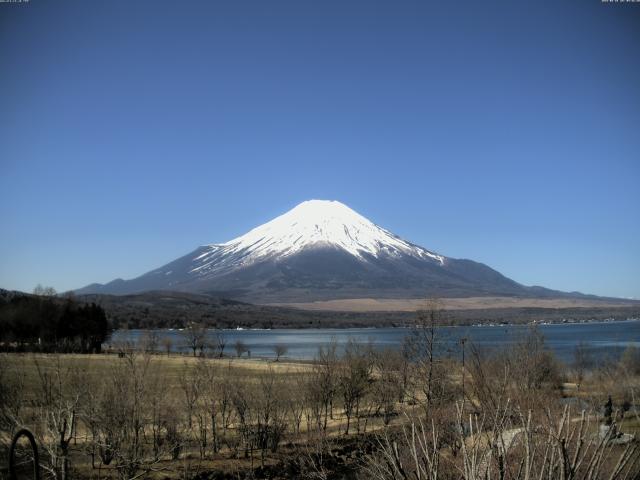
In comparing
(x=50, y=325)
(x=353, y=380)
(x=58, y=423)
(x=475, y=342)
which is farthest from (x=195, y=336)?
(x=58, y=423)

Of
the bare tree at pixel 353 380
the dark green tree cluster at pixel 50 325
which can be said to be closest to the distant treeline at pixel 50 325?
the dark green tree cluster at pixel 50 325

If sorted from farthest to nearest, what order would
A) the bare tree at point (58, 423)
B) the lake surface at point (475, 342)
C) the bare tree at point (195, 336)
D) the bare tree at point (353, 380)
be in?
1. the bare tree at point (195, 336)
2. the lake surface at point (475, 342)
3. the bare tree at point (353, 380)
4. the bare tree at point (58, 423)

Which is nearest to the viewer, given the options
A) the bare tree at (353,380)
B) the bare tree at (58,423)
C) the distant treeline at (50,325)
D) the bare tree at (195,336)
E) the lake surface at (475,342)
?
the bare tree at (58,423)

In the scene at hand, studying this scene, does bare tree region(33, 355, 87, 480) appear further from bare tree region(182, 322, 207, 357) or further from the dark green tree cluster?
bare tree region(182, 322, 207, 357)

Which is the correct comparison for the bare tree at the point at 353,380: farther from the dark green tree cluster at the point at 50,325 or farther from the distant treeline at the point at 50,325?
the dark green tree cluster at the point at 50,325

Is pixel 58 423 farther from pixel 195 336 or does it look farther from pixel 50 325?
pixel 195 336

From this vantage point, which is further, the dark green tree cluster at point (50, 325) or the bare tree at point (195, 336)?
the bare tree at point (195, 336)

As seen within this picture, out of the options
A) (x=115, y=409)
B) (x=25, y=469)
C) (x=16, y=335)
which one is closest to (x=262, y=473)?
(x=115, y=409)

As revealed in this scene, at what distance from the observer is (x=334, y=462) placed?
30484mm

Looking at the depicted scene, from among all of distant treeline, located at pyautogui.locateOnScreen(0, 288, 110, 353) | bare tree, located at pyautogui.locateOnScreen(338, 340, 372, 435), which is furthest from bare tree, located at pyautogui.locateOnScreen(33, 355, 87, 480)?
distant treeline, located at pyautogui.locateOnScreen(0, 288, 110, 353)

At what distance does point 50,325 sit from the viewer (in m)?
86.0

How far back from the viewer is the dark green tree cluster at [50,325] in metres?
80.9

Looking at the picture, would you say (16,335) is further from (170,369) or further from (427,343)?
(427,343)

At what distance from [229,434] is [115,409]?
34.1 feet
